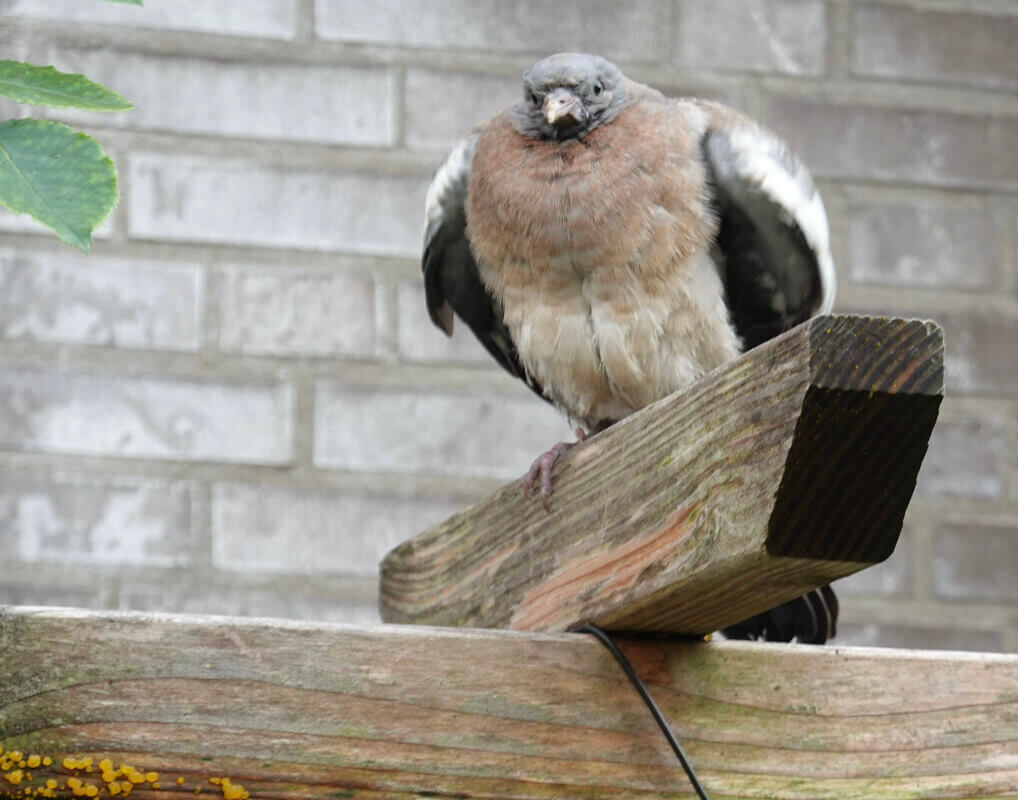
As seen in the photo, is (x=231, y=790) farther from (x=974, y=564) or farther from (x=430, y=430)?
(x=974, y=564)

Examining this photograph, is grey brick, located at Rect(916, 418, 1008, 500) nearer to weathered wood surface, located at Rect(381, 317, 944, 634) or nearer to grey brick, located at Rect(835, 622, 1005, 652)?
grey brick, located at Rect(835, 622, 1005, 652)

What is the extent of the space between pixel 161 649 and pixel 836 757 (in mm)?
475

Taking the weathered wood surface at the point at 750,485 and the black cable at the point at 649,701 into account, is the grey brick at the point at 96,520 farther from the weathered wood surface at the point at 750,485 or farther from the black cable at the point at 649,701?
the black cable at the point at 649,701

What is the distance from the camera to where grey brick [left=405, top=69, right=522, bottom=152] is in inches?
97.5

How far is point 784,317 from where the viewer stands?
1.87m

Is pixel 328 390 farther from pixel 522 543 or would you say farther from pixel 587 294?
pixel 522 543

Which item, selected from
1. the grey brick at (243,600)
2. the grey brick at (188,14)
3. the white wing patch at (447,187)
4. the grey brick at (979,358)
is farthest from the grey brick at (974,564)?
the grey brick at (188,14)

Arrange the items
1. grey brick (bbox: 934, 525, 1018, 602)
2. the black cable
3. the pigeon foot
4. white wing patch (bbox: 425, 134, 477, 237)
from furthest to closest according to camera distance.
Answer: grey brick (bbox: 934, 525, 1018, 602) → white wing patch (bbox: 425, 134, 477, 237) → the pigeon foot → the black cable

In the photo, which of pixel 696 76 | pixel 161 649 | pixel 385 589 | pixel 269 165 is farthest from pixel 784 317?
pixel 161 649

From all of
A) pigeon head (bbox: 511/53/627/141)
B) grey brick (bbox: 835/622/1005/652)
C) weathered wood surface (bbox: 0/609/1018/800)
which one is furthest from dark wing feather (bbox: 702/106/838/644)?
grey brick (bbox: 835/622/1005/652)

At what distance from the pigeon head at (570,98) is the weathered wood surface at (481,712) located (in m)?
1.01

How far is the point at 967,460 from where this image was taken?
253cm

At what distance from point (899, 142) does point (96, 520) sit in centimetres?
152

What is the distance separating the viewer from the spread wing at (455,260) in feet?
6.61
